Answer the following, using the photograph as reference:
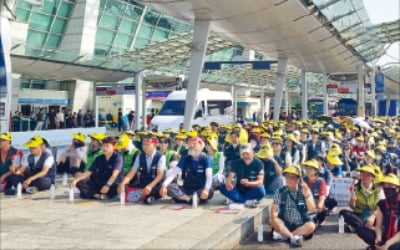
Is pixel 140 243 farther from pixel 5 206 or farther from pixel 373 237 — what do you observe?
pixel 5 206

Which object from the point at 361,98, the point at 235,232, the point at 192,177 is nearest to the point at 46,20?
the point at 361,98

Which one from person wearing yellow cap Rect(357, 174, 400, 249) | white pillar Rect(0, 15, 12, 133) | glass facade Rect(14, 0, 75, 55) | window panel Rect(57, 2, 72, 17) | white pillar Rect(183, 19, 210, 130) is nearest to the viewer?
person wearing yellow cap Rect(357, 174, 400, 249)

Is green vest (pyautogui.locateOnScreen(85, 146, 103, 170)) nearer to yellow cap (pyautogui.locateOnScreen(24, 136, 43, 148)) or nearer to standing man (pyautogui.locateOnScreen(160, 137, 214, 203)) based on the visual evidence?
yellow cap (pyautogui.locateOnScreen(24, 136, 43, 148))

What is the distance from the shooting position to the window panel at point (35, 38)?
116 feet

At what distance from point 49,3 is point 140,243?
109 feet

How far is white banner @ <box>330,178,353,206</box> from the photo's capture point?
862cm

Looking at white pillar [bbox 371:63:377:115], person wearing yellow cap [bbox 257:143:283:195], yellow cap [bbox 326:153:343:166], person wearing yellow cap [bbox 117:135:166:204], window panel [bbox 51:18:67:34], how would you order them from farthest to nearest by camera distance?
1. white pillar [bbox 371:63:377:115]
2. window panel [bbox 51:18:67:34]
3. person wearing yellow cap [bbox 257:143:283:195]
4. yellow cap [bbox 326:153:343:166]
5. person wearing yellow cap [bbox 117:135:166:204]

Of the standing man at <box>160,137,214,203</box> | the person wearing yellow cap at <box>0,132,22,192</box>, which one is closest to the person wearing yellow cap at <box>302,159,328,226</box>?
the standing man at <box>160,137,214,203</box>

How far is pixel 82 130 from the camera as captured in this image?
15945 millimetres

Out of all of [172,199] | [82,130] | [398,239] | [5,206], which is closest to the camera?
[398,239]

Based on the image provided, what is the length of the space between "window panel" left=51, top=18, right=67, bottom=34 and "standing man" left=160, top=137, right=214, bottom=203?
103 ft

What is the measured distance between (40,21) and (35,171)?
28668 mm

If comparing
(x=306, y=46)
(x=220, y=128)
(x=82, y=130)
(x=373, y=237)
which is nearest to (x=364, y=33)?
(x=306, y=46)

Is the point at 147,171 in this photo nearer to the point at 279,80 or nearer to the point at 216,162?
the point at 216,162
